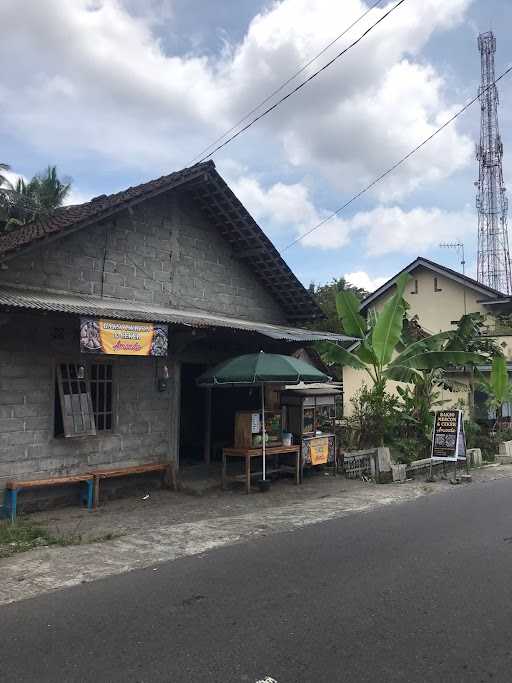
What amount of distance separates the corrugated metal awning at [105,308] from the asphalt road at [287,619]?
397 centimetres

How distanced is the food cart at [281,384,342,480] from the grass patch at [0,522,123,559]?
17.7 ft

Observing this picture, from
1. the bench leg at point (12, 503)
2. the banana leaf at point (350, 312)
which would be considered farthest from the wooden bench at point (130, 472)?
the banana leaf at point (350, 312)

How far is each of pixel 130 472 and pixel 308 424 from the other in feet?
13.7

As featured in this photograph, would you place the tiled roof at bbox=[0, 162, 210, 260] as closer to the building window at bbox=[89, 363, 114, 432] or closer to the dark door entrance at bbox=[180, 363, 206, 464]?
the building window at bbox=[89, 363, 114, 432]

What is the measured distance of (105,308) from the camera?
9.60 m

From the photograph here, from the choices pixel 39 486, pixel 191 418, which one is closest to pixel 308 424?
pixel 191 418

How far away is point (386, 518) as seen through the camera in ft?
29.3

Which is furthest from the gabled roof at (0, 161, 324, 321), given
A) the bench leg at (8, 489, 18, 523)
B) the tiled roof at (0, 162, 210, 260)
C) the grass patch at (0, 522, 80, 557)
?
the grass patch at (0, 522, 80, 557)

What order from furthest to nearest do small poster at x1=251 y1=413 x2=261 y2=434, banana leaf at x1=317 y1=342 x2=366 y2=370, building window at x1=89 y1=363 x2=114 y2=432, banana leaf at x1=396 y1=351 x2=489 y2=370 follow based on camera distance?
banana leaf at x1=317 y1=342 x2=366 y2=370, banana leaf at x1=396 y1=351 x2=489 y2=370, small poster at x1=251 y1=413 x2=261 y2=434, building window at x1=89 y1=363 x2=114 y2=432

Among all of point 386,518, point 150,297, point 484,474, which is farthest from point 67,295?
point 484,474

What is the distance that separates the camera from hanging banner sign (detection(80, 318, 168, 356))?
8797 mm

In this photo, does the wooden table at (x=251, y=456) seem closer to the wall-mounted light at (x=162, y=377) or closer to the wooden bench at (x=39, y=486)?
the wall-mounted light at (x=162, y=377)

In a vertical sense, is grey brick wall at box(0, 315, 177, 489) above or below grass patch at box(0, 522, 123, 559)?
above

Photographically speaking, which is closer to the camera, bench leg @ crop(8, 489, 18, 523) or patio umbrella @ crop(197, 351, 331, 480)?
bench leg @ crop(8, 489, 18, 523)
